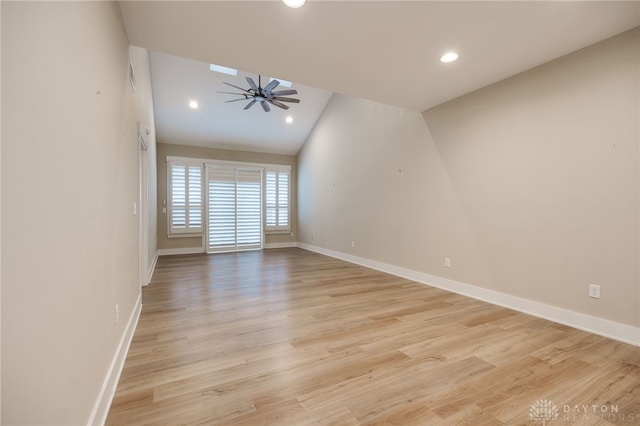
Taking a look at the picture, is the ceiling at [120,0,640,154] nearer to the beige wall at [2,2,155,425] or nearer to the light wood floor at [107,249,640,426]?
the beige wall at [2,2,155,425]

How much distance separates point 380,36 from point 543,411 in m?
2.82

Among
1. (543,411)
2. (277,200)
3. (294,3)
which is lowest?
(543,411)

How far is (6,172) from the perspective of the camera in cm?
67

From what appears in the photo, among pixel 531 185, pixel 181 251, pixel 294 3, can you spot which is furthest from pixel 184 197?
pixel 531 185

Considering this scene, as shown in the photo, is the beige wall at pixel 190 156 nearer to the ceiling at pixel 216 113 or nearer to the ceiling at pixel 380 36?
the ceiling at pixel 216 113

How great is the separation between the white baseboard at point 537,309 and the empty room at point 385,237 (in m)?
0.02

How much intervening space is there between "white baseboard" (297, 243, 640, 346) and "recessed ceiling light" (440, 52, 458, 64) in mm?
2623

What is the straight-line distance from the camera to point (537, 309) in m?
2.86

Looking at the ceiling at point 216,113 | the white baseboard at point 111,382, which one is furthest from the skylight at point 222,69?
the white baseboard at point 111,382

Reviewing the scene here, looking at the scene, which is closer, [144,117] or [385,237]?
[144,117]

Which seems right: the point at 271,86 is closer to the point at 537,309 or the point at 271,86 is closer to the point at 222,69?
the point at 222,69

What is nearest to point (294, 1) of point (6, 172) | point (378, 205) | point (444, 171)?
point (6, 172)

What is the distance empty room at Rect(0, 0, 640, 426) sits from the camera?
0.92m

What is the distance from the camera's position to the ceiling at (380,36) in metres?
2.00
